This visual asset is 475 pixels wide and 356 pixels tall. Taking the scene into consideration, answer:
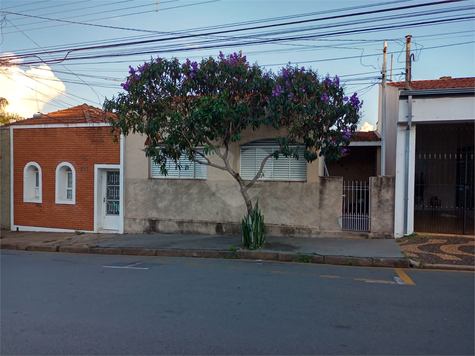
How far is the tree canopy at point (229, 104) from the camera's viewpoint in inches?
359

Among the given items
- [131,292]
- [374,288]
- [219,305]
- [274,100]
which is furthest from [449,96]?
[131,292]

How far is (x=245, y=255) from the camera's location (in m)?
9.37

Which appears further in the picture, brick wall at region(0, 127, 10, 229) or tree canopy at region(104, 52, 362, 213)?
brick wall at region(0, 127, 10, 229)

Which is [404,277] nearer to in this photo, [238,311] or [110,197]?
[238,311]

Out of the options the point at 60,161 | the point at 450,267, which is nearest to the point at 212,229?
the point at 60,161

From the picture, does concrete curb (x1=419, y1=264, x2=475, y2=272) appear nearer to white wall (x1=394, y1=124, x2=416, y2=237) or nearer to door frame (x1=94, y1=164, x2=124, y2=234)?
white wall (x1=394, y1=124, x2=416, y2=237)

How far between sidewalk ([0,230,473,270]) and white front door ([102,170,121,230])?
0.73 m

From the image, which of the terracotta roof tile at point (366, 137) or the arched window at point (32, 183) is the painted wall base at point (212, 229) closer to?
the arched window at point (32, 183)

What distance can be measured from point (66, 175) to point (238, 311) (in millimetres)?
10908

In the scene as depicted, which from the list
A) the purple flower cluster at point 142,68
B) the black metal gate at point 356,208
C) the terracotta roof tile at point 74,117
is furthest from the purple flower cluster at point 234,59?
the terracotta roof tile at point 74,117

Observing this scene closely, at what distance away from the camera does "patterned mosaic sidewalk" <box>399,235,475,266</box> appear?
27.1 feet

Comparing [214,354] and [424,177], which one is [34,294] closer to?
[214,354]

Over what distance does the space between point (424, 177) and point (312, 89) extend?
5.25 m

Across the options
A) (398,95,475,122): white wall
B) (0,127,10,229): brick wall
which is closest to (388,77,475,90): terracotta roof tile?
(398,95,475,122): white wall
